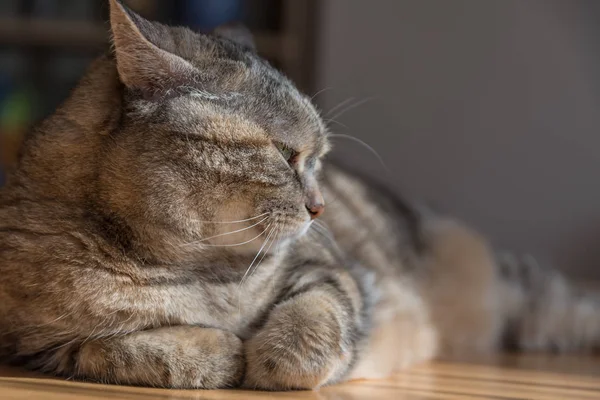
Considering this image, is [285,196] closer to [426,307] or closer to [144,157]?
[144,157]

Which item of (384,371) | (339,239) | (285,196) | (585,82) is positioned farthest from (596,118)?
(285,196)

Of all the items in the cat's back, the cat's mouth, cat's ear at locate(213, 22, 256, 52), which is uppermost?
cat's ear at locate(213, 22, 256, 52)

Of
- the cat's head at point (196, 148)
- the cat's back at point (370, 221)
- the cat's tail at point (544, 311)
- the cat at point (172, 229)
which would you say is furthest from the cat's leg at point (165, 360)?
the cat's tail at point (544, 311)

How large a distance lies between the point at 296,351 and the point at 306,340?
27mm

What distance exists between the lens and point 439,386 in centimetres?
141

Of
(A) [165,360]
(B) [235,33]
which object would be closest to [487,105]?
(B) [235,33]

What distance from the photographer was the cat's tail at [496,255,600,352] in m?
2.05

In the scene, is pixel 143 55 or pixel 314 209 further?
pixel 314 209

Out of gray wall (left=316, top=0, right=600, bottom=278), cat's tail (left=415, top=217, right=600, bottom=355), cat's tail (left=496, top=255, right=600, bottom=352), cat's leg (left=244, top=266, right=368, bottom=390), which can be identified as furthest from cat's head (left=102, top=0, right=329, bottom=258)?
gray wall (left=316, top=0, right=600, bottom=278)

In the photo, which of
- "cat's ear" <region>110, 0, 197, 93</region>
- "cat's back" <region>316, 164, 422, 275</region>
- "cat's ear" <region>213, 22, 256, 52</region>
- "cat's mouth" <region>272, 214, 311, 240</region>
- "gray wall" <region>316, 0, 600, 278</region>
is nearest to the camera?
"cat's ear" <region>110, 0, 197, 93</region>

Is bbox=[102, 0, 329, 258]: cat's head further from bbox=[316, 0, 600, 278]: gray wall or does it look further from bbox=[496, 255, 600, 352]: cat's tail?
bbox=[316, 0, 600, 278]: gray wall

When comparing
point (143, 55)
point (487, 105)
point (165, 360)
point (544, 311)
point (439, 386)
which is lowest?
point (544, 311)

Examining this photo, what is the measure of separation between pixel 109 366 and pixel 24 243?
0.25m

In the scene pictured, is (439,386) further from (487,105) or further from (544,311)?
(487,105)
